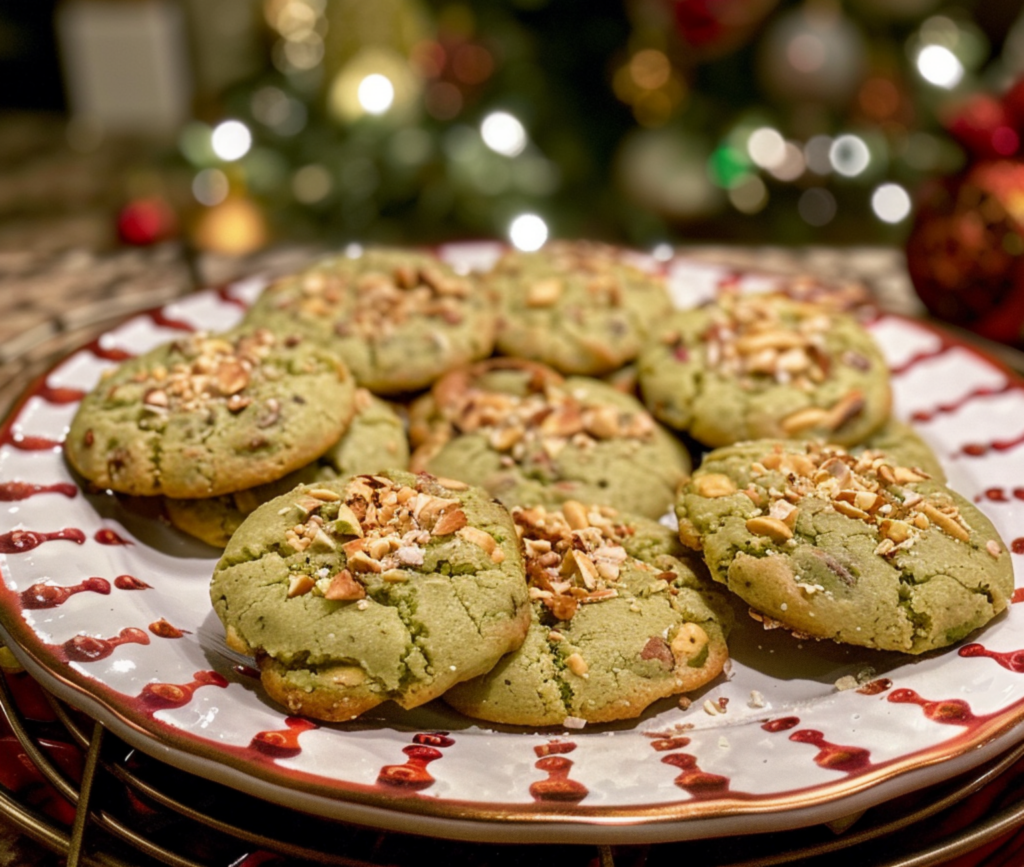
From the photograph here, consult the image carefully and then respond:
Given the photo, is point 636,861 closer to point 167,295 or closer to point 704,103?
point 167,295

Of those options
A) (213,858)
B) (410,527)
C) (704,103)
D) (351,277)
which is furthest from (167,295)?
(704,103)

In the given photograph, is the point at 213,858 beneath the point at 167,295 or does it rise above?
beneath

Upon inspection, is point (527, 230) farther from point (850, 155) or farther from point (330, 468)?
point (330, 468)

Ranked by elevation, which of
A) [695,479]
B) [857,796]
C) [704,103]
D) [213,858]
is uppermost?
[704,103]

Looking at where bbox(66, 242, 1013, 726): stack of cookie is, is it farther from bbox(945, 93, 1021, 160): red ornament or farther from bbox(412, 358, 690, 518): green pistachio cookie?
bbox(945, 93, 1021, 160): red ornament

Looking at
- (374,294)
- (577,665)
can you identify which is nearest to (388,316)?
(374,294)

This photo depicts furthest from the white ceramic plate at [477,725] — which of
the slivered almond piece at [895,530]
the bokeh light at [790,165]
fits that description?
the bokeh light at [790,165]
